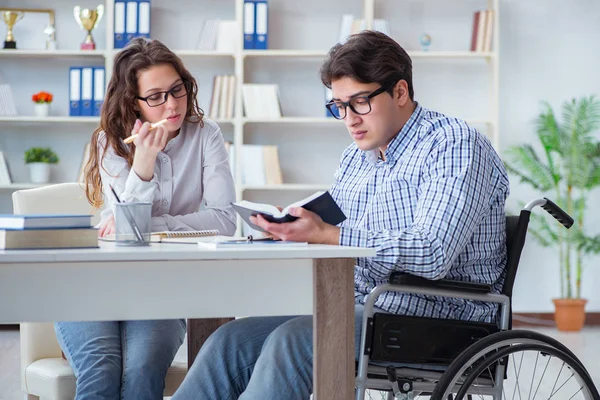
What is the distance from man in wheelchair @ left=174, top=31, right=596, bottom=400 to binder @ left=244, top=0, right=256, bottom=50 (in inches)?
119

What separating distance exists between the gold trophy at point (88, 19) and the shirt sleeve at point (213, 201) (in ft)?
9.40

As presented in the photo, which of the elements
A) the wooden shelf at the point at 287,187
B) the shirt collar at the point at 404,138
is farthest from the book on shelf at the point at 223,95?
the shirt collar at the point at 404,138

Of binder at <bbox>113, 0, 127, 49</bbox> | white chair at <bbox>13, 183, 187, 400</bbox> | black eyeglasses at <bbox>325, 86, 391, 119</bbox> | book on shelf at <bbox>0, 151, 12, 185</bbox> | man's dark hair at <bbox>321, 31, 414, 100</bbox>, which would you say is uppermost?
binder at <bbox>113, 0, 127, 49</bbox>

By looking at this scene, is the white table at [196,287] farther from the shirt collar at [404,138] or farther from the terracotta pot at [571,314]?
the terracotta pot at [571,314]

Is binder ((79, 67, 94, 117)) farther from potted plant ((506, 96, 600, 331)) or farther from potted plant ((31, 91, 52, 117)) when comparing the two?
potted plant ((506, 96, 600, 331))

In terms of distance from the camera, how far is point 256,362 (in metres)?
1.64

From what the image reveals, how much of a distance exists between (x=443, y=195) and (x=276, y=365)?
1.53 ft

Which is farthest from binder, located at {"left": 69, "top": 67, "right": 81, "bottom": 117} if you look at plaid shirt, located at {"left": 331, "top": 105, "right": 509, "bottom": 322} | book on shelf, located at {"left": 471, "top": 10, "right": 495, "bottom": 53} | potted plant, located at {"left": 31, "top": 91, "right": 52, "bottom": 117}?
plaid shirt, located at {"left": 331, "top": 105, "right": 509, "bottom": 322}

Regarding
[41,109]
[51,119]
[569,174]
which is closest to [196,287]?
[51,119]

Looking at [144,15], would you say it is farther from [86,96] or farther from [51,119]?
[51,119]

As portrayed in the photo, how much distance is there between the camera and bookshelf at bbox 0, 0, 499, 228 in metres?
5.08

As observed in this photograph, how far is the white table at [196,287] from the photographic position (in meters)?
1.31

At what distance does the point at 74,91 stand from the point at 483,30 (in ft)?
7.96

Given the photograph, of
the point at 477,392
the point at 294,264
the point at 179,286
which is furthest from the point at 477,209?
the point at 179,286
